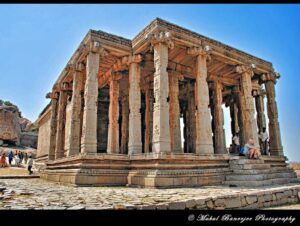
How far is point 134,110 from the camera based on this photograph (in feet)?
37.2

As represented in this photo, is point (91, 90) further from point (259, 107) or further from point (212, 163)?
point (259, 107)

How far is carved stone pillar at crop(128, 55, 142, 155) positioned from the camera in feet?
36.1

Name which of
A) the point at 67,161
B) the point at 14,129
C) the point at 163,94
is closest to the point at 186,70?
the point at 163,94

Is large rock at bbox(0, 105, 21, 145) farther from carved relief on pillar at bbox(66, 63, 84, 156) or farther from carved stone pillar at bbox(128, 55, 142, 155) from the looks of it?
carved stone pillar at bbox(128, 55, 142, 155)

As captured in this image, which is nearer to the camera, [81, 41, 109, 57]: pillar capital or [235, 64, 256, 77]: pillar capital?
[81, 41, 109, 57]: pillar capital

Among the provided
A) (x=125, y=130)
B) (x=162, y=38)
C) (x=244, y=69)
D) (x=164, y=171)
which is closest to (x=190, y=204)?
(x=164, y=171)

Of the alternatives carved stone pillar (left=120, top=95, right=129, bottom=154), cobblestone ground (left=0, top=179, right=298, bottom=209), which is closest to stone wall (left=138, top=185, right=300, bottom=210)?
cobblestone ground (left=0, top=179, right=298, bottom=209)

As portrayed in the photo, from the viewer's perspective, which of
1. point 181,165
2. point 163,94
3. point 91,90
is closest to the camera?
point 181,165

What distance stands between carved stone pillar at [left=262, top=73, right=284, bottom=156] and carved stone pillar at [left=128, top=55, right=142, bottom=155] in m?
8.56

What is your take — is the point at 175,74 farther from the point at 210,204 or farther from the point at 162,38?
the point at 210,204

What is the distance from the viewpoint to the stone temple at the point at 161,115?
938 cm

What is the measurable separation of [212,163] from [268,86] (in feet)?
26.2
